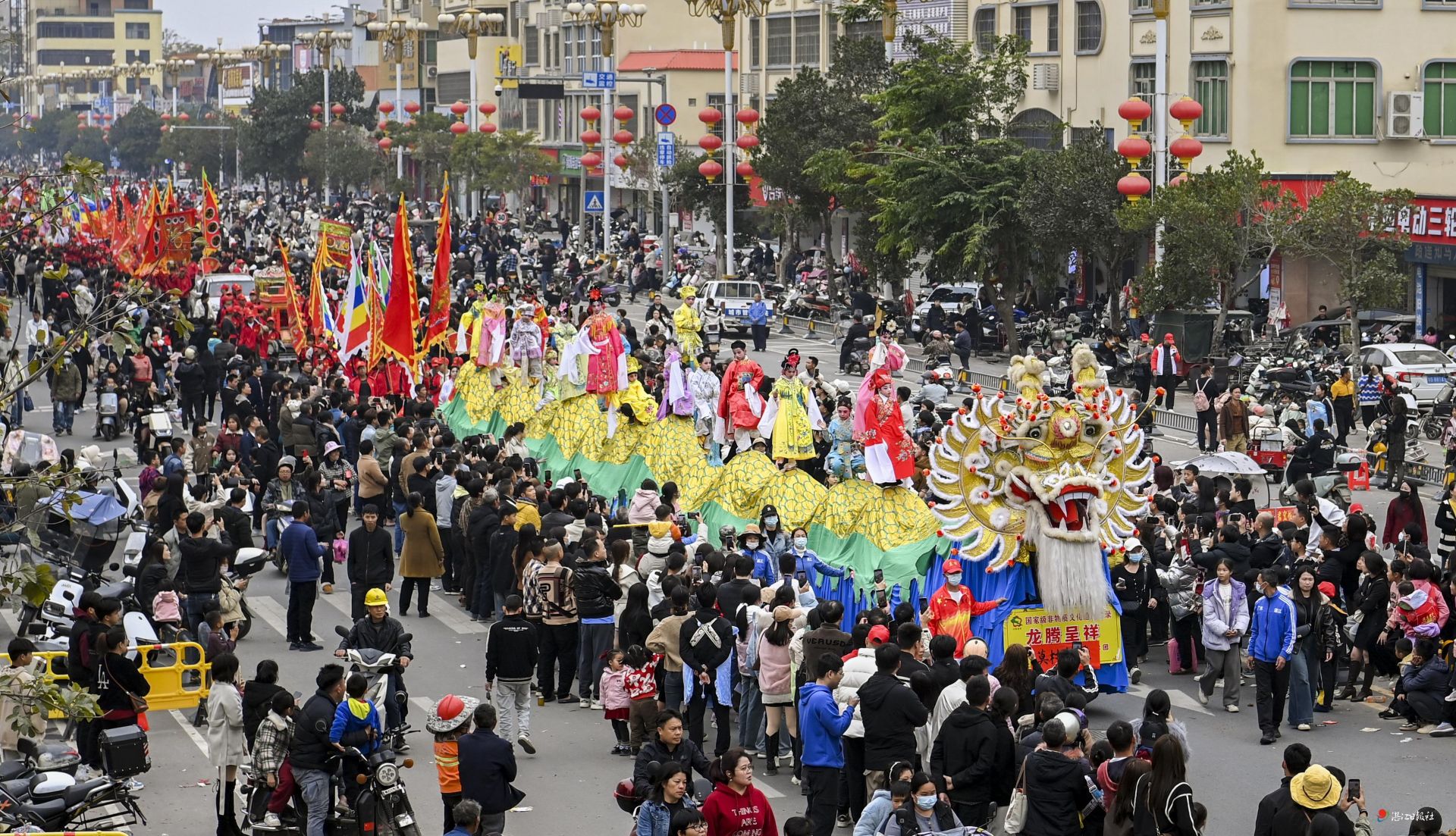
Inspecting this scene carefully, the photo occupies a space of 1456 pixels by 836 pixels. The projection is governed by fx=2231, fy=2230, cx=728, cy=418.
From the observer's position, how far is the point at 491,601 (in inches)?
790

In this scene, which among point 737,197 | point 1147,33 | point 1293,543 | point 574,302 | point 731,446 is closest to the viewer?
point 1293,543

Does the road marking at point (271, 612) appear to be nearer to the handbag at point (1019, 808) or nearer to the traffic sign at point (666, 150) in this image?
the handbag at point (1019, 808)

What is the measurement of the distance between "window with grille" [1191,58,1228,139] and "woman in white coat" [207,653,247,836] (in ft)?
113

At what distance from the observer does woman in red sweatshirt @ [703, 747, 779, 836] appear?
11008mm

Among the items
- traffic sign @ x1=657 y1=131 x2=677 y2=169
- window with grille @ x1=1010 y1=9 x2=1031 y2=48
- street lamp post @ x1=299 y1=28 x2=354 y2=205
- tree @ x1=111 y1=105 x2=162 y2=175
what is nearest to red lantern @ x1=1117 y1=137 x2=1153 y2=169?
window with grille @ x1=1010 y1=9 x2=1031 y2=48

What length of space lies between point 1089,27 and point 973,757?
40.2 metres

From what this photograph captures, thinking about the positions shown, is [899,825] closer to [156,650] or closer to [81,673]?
[81,673]

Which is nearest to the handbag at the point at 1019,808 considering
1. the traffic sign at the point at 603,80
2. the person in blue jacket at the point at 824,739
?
the person in blue jacket at the point at 824,739

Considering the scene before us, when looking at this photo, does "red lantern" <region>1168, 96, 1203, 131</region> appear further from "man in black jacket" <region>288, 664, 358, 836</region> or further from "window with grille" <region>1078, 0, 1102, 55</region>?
"man in black jacket" <region>288, 664, 358, 836</region>

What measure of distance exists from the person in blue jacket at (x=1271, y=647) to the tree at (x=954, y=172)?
83.1ft

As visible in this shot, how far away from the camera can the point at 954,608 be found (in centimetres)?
1566

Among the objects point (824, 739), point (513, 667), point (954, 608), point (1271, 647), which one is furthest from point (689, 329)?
point (824, 739)

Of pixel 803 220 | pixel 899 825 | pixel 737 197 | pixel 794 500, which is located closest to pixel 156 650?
pixel 794 500

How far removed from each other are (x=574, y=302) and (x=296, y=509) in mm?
32135
